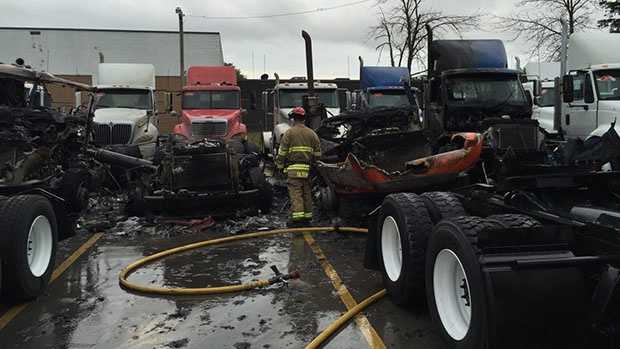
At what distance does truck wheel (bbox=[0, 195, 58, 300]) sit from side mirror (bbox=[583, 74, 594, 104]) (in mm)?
11869

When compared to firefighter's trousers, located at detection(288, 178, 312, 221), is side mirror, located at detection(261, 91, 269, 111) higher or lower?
higher

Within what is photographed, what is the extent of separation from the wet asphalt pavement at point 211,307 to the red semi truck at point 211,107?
27.2 ft

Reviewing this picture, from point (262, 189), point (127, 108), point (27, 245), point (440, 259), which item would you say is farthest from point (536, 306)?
point (127, 108)

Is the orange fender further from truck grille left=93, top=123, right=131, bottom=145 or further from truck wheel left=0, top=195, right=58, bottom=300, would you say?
truck grille left=93, top=123, right=131, bottom=145

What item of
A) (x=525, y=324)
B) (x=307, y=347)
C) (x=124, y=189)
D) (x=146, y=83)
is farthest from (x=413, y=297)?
(x=146, y=83)

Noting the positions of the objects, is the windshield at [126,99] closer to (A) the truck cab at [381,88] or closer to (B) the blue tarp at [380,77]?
(A) the truck cab at [381,88]

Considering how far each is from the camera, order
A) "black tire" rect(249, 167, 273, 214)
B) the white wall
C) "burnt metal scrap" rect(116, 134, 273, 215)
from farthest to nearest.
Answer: the white wall, "black tire" rect(249, 167, 273, 214), "burnt metal scrap" rect(116, 134, 273, 215)

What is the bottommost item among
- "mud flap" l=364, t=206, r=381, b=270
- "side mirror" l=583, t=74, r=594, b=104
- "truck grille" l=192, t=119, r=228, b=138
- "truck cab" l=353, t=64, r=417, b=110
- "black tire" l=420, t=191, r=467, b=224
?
"mud flap" l=364, t=206, r=381, b=270

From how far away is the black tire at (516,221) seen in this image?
12.2ft

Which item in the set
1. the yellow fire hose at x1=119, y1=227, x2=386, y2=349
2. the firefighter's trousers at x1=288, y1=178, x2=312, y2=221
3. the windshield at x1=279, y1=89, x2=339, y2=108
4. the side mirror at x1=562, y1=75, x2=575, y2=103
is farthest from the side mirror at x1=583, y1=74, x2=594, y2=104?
the yellow fire hose at x1=119, y1=227, x2=386, y2=349

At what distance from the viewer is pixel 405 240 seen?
4.89 m

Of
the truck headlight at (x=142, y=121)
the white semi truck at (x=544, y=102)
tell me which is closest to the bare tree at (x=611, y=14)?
the white semi truck at (x=544, y=102)

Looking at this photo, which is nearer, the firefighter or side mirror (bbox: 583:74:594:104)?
the firefighter

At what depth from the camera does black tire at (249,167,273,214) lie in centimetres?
1000
